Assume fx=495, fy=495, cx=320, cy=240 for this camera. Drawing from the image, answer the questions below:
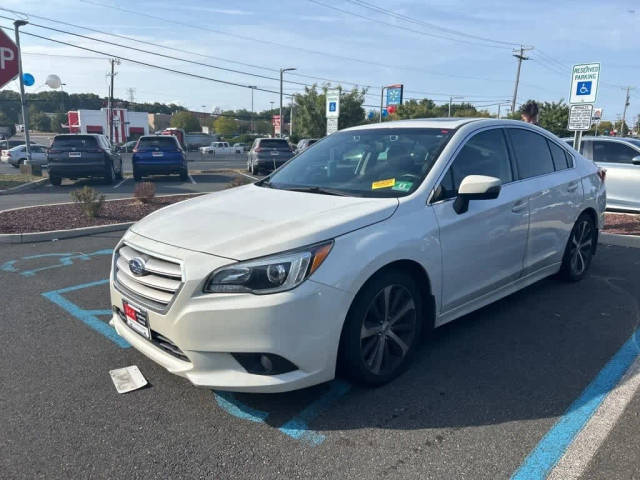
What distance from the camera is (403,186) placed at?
349 cm

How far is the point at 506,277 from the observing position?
4.14 metres

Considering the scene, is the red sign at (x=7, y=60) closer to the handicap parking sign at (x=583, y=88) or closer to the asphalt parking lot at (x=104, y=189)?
the asphalt parking lot at (x=104, y=189)

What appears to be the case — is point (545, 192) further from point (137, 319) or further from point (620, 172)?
point (620, 172)

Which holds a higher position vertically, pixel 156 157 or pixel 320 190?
pixel 320 190

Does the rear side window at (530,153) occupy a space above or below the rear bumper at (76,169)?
above

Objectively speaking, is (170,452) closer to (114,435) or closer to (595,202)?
(114,435)

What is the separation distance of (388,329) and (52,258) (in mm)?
5188

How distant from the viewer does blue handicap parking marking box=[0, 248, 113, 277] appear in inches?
233

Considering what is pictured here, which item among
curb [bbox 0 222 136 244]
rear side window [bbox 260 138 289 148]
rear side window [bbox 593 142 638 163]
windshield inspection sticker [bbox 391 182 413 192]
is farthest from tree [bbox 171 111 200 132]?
windshield inspection sticker [bbox 391 182 413 192]

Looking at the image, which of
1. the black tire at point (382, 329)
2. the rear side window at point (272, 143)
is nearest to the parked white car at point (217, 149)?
the rear side window at point (272, 143)

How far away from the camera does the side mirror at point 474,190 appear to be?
11.1 ft

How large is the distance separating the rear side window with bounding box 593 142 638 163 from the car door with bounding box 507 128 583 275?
6.40 meters

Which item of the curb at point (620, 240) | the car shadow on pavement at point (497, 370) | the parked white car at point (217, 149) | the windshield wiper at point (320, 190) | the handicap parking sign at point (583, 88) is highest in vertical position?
the handicap parking sign at point (583, 88)


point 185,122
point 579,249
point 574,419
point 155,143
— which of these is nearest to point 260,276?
point 574,419
